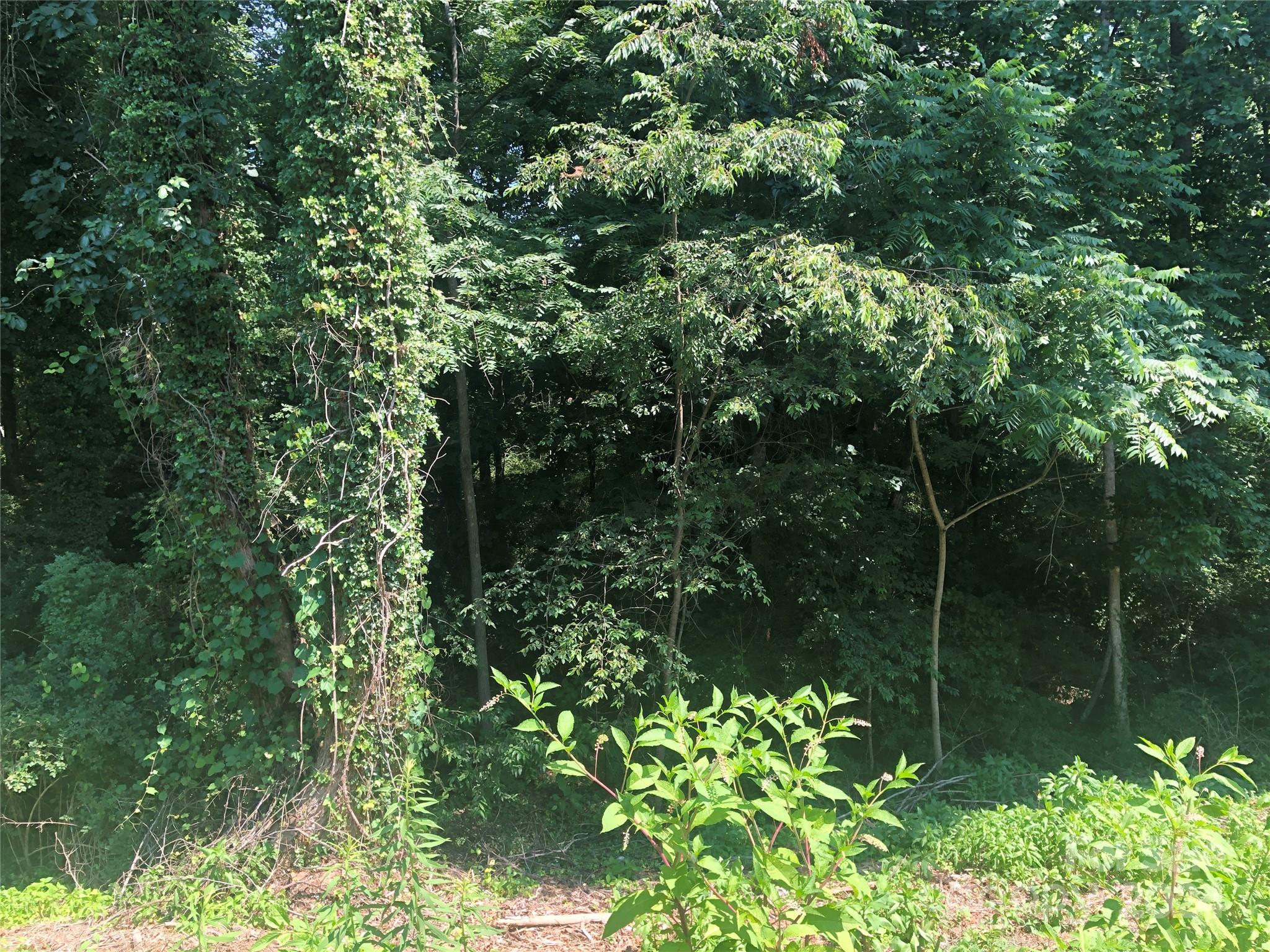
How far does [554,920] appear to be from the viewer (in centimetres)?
421

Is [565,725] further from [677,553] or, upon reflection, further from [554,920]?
[677,553]

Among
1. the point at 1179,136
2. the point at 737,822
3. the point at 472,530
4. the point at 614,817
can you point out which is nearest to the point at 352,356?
the point at 472,530

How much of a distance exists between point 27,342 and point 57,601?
323 centimetres

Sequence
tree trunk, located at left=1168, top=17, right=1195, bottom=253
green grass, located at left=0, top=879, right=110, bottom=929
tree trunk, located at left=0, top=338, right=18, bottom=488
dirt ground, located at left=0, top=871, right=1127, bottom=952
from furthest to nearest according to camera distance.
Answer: tree trunk, located at left=0, top=338, right=18, bottom=488, tree trunk, located at left=1168, top=17, right=1195, bottom=253, green grass, located at left=0, top=879, right=110, bottom=929, dirt ground, located at left=0, top=871, right=1127, bottom=952

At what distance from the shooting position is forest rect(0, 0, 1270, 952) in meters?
4.68

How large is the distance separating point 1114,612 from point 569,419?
19.7ft

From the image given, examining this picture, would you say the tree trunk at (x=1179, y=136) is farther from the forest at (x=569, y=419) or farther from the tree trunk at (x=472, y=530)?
the tree trunk at (x=472, y=530)

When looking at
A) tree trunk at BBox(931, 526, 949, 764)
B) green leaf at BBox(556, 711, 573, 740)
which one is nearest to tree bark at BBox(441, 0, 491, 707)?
tree trunk at BBox(931, 526, 949, 764)

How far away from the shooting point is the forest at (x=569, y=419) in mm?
4676

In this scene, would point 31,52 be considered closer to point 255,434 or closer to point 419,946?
point 255,434

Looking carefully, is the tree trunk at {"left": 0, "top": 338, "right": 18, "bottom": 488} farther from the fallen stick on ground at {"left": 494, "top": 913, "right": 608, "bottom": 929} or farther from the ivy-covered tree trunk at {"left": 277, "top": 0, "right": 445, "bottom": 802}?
the fallen stick on ground at {"left": 494, "top": 913, "right": 608, "bottom": 929}

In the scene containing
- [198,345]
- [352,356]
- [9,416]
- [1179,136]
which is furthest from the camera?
[9,416]

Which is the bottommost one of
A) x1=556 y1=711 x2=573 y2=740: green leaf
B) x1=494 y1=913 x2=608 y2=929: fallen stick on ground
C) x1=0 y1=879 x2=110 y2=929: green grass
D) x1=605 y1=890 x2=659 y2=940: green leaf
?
x1=494 y1=913 x2=608 y2=929: fallen stick on ground

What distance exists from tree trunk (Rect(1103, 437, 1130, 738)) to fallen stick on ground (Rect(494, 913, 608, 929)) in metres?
6.37
